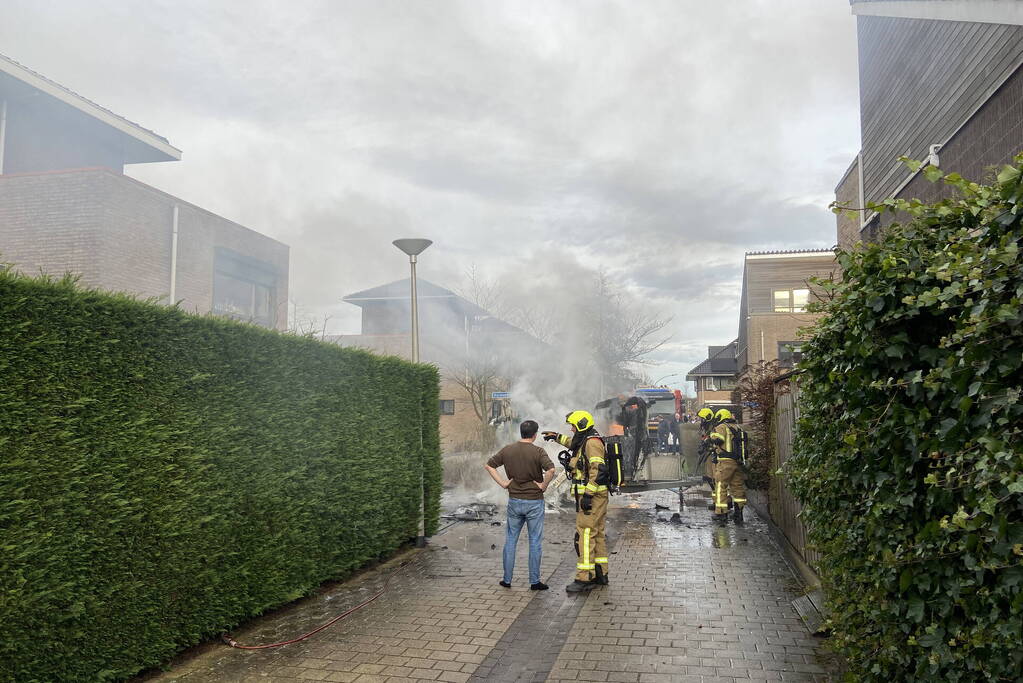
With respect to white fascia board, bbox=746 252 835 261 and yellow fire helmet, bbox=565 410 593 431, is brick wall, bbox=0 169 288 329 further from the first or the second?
white fascia board, bbox=746 252 835 261

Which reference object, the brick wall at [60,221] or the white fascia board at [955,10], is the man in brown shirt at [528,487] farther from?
the brick wall at [60,221]

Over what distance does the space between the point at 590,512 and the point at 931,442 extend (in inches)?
198

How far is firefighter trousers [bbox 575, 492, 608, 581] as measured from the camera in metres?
7.00

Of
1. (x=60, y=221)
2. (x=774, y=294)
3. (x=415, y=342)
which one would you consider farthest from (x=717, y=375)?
(x=60, y=221)

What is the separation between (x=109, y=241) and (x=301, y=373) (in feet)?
28.9

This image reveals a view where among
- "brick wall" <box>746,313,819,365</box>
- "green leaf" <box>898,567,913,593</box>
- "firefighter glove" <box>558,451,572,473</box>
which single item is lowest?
"green leaf" <box>898,567,913,593</box>

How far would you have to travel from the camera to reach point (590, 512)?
7129mm

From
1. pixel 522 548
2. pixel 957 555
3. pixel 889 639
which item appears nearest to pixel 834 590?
pixel 889 639

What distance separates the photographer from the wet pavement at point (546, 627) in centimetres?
473

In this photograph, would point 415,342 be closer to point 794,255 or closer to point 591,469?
point 591,469

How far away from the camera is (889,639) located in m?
2.82

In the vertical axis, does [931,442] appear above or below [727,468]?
above

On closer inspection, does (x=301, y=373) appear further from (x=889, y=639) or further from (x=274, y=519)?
(x=889, y=639)

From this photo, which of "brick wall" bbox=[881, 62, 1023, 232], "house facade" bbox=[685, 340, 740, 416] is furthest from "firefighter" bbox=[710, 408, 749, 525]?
"house facade" bbox=[685, 340, 740, 416]
